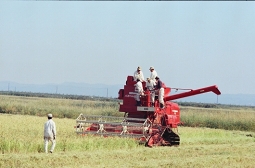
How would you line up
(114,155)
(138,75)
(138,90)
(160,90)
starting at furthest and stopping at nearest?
1. (138,75)
2. (138,90)
3. (160,90)
4. (114,155)

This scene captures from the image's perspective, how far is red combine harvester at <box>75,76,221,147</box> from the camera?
20.8 m

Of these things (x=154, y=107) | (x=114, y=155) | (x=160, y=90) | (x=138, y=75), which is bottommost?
(x=114, y=155)

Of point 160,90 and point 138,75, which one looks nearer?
point 160,90

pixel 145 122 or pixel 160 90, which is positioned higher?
pixel 160 90

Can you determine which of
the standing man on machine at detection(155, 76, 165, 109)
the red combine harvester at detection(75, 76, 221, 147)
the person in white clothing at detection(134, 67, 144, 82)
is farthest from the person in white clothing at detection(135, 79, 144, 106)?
the standing man on machine at detection(155, 76, 165, 109)

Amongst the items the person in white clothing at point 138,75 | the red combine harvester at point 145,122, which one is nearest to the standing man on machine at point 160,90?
the red combine harvester at point 145,122

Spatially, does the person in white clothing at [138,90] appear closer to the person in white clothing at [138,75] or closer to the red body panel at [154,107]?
the red body panel at [154,107]

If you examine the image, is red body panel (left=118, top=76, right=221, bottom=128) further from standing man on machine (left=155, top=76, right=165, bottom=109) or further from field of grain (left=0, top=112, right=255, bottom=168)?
field of grain (left=0, top=112, right=255, bottom=168)

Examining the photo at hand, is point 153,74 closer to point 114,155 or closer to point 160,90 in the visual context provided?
point 160,90

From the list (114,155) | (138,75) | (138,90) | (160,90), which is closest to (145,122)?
(160,90)

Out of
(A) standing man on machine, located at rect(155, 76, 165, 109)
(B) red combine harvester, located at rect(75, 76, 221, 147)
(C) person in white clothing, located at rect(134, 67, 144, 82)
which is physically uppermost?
(C) person in white clothing, located at rect(134, 67, 144, 82)

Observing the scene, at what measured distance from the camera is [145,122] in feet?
67.6

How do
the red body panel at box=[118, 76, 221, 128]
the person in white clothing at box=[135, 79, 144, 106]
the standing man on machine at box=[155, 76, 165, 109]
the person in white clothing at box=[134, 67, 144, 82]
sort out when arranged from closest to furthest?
the standing man on machine at box=[155, 76, 165, 109], the red body panel at box=[118, 76, 221, 128], the person in white clothing at box=[135, 79, 144, 106], the person in white clothing at box=[134, 67, 144, 82]

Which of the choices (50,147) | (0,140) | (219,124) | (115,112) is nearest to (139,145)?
(50,147)
